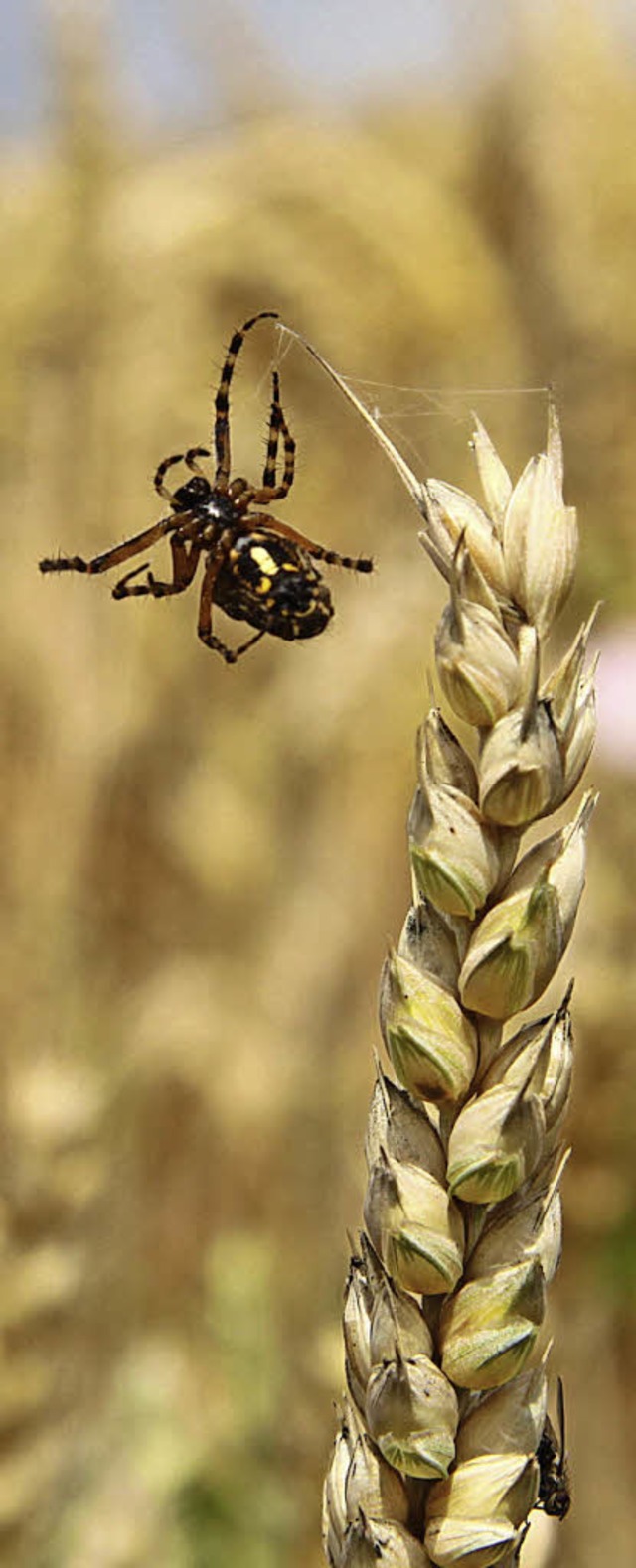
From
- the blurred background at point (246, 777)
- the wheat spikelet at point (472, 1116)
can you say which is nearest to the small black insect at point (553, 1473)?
the wheat spikelet at point (472, 1116)

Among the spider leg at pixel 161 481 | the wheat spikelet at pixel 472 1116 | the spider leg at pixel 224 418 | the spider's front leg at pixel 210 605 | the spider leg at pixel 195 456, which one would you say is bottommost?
the wheat spikelet at pixel 472 1116

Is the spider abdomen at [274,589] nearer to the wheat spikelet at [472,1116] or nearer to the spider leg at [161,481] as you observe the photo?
the spider leg at [161,481]

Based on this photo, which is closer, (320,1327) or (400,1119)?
(400,1119)

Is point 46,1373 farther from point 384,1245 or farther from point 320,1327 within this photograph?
point 384,1245

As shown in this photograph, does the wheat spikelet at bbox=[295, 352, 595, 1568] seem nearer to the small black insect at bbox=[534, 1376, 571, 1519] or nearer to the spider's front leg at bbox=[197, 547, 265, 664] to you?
the small black insect at bbox=[534, 1376, 571, 1519]

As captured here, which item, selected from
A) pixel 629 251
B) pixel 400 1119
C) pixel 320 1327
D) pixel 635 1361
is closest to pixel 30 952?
pixel 320 1327

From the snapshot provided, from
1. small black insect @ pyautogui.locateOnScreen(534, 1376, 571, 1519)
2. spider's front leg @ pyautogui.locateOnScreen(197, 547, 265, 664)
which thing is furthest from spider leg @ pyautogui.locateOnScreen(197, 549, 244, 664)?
small black insect @ pyautogui.locateOnScreen(534, 1376, 571, 1519)
